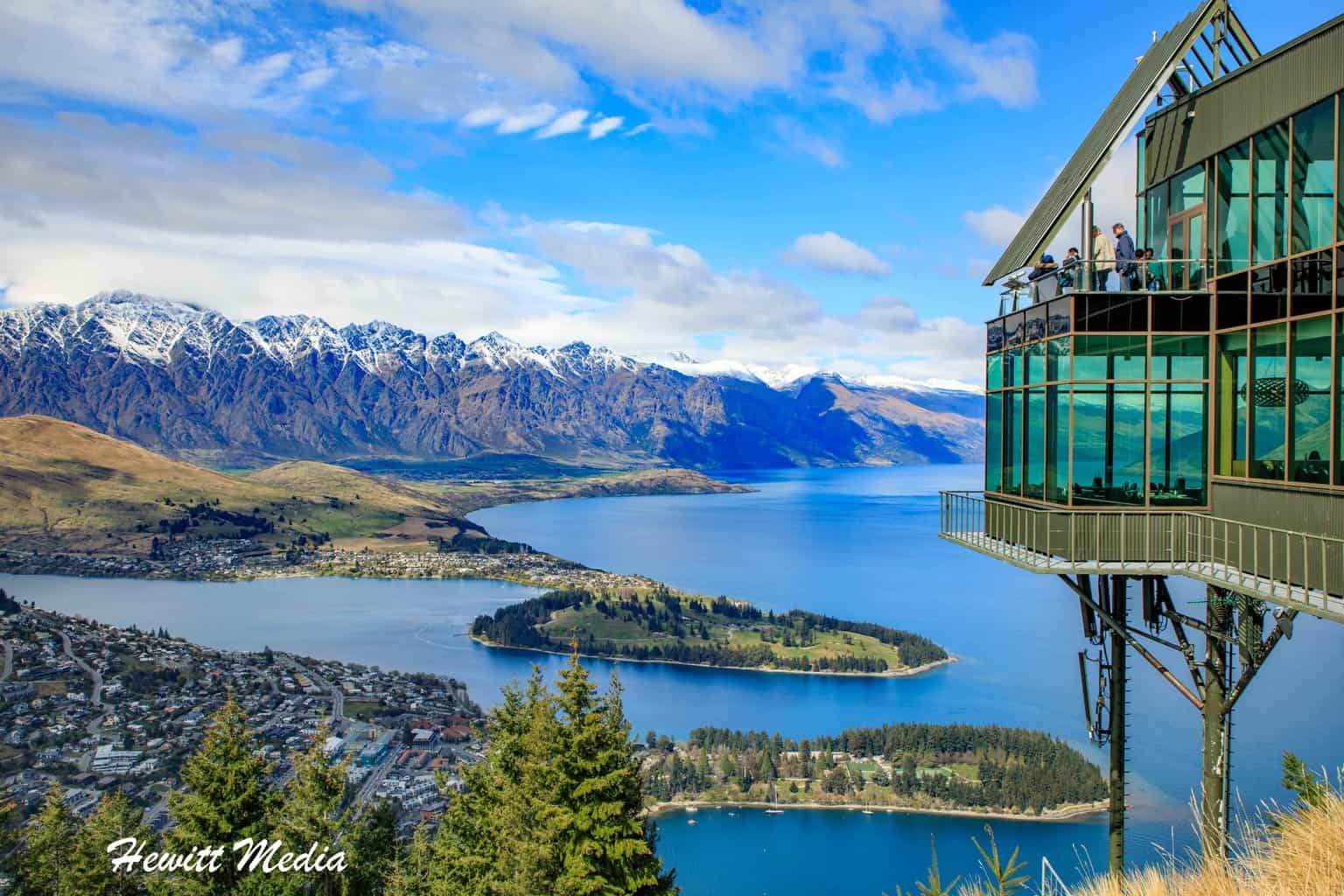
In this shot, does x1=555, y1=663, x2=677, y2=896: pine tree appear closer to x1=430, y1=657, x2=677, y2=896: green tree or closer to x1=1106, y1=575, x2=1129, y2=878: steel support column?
x1=430, y1=657, x2=677, y2=896: green tree

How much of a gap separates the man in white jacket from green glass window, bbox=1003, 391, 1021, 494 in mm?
1926

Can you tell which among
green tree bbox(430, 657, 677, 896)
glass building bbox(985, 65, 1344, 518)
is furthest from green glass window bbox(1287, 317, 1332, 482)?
green tree bbox(430, 657, 677, 896)

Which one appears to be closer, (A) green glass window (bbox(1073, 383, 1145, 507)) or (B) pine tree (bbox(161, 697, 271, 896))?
(A) green glass window (bbox(1073, 383, 1145, 507))

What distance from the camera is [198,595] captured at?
143375mm

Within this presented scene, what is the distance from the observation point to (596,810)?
14727mm

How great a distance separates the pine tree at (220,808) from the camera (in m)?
17.2

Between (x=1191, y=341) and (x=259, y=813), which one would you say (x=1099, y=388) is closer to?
(x=1191, y=341)

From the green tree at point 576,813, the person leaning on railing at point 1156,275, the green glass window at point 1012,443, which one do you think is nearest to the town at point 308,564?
the green tree at point 576,813

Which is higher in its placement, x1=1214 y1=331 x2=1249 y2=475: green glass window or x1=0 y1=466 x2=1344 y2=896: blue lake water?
x1=1214 y1=331 x2=1249 y2=475: green glass window

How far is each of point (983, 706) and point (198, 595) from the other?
11360 centimetres

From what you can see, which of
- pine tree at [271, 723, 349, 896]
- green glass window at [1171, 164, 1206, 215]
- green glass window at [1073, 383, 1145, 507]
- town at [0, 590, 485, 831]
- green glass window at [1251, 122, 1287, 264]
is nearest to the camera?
green glass window at [1251, 122, 1287, 264]

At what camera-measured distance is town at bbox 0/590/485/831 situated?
58.2 meters

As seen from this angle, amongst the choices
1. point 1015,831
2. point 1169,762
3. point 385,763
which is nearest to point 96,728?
point 385,763

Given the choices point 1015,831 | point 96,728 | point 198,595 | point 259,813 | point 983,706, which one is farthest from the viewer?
point 198,595
